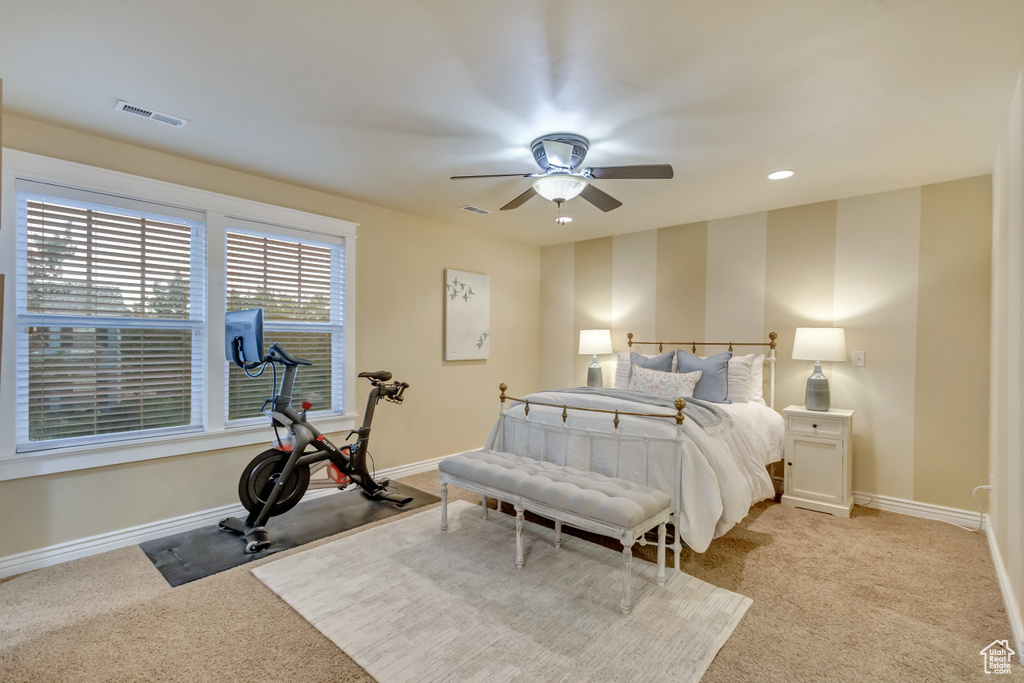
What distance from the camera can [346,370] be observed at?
168 inches

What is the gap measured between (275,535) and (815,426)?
3919mm

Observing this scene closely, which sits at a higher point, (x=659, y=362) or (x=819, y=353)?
(x=819, y=353)

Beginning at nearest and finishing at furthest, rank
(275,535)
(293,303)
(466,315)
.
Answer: (275,535) < (293,303) < (466,315)

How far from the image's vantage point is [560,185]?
2.92m

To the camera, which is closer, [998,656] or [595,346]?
[998,656]

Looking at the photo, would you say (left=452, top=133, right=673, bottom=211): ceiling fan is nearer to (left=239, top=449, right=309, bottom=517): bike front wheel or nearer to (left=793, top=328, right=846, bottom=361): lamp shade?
(left=793, top=328, right=846, bottom=361): lamp shade

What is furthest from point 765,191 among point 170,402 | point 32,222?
point 32,222

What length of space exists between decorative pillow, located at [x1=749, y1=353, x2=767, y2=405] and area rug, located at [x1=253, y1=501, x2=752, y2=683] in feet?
6.62

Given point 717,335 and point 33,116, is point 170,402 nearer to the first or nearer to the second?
point 33,116

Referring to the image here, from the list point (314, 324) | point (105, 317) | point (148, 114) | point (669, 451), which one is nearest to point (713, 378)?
point (669, 451)

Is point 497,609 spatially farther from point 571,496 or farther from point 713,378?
point 713,378

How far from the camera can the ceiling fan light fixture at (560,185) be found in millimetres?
2873

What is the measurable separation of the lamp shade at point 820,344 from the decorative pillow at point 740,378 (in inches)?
14.7

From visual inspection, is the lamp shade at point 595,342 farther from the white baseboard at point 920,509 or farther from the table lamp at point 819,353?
the white baseboard at point 920,509
